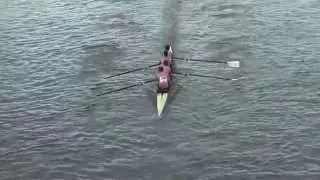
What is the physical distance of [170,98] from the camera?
105ft

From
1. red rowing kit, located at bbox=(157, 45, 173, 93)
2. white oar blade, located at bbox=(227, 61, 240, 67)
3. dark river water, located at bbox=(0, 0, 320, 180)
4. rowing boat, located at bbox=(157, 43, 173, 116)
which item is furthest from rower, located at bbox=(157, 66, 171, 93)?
white oar blade, located at bbox=(227, 61, 240, 67)

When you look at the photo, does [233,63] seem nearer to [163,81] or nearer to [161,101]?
[163,81]

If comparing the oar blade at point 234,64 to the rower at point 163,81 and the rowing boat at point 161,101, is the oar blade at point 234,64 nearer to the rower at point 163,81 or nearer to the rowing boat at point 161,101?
the rower at point 163,81

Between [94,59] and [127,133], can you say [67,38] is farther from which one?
[127,133]

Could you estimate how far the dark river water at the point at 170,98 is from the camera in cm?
2653

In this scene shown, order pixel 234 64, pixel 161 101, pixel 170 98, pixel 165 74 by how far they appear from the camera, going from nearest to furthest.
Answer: pixel 161 101 < pixel 170 98 < pixel 165 74 < pixel 234 64

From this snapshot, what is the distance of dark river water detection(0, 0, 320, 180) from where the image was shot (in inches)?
1045

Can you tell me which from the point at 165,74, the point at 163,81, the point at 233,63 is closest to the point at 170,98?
the point at 163,81

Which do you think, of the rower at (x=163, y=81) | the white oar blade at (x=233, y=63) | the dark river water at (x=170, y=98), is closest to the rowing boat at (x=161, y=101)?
the rower at (x=163, y=81)

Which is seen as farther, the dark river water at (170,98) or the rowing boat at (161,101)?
the rowing boat at (161,101)

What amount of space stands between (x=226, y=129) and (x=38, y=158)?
1041 centimetres

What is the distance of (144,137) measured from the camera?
1124 inches

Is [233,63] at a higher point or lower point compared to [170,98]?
higher

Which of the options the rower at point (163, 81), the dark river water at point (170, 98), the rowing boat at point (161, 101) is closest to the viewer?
the dark river water at point (170, 98)
